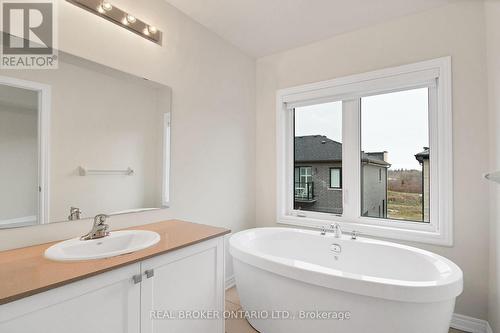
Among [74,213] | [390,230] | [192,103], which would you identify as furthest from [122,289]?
[390,230]

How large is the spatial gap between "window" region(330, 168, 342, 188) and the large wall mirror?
1752mm


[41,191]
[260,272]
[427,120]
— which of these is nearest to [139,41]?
[41,191]

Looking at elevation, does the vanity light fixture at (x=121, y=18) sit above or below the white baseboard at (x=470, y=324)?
above

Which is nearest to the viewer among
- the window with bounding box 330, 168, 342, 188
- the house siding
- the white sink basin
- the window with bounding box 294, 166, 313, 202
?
the white sink basin

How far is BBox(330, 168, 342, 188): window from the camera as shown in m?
2.69

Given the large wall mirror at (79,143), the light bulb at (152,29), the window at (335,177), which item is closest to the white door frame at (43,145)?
the large wall mirror at (79,143)

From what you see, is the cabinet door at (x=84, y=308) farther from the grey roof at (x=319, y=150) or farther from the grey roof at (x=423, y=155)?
the grey roof at (x=423, y=155)

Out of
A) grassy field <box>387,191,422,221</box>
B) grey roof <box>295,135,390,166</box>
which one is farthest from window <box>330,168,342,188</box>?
grassy field <box>387,191,422,221</box>

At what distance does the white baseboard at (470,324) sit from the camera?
189 cm

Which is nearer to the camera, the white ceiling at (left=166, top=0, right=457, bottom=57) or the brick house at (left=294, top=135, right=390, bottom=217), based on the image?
the white ceiling at (left=166, top=0, right=457, bottom=57)

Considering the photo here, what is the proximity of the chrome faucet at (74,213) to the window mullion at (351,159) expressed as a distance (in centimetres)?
233

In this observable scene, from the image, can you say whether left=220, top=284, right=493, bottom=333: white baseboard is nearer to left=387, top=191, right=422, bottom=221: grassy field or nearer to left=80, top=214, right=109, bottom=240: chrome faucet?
left=387, top=191, right=422, bottom=221: grassy field

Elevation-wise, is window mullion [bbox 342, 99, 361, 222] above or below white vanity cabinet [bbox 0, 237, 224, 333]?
above

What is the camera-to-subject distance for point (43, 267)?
1.02 meters
